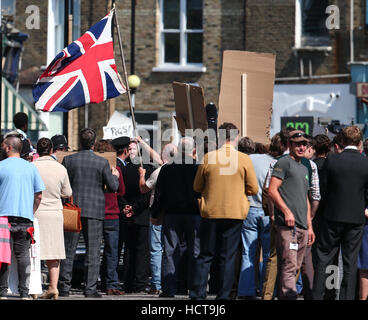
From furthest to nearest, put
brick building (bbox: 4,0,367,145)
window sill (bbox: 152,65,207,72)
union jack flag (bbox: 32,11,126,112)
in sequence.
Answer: window sill (bbox: 152,65,207,72) → brick building (bbox: 4,0,367,145) → union jack flag (bbox: 32,11,126,112)

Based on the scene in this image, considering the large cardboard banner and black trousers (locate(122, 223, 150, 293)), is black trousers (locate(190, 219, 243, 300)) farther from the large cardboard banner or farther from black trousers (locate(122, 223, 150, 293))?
the large cardboard banner

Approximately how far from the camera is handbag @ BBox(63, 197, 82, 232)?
1266 centimetres

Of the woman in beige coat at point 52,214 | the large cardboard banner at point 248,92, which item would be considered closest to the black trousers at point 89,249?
the woman in beige coat at point 52,214

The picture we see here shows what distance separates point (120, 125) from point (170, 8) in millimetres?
10783

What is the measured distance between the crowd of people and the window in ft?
42.9

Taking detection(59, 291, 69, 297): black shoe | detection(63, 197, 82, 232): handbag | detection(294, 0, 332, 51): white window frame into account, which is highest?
detection(294, 0, 332, 51): white window frame

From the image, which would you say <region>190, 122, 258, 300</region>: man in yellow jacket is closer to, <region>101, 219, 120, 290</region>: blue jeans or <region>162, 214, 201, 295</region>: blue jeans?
<region>162, 214, 201, 295</region>: blue jeans

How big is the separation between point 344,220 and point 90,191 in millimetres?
3316

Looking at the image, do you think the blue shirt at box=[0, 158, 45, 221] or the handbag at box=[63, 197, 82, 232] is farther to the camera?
the handbag at box=[63, 197, 82, 232]

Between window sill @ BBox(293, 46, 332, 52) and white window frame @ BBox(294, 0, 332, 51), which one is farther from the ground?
white window frame @ BBox(294, 0, 332, 51)

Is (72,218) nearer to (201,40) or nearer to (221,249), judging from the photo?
(221,249)

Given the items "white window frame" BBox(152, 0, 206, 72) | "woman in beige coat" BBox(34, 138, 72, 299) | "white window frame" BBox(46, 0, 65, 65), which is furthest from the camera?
"white window frame" BBox(46, 0, 65, 65)

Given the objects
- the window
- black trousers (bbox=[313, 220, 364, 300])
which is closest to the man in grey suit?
black trousers (bbox=[313, 220, 364, 300])

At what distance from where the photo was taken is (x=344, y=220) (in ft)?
37.1
